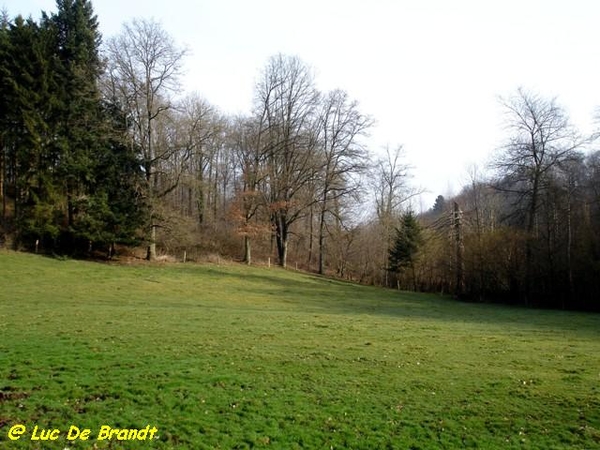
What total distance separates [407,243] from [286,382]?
40779mm

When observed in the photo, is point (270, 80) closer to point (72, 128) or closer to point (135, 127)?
point (135, 127)

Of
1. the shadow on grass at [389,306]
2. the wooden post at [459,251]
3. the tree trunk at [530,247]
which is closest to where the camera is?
the shadow on grass at [389,306]

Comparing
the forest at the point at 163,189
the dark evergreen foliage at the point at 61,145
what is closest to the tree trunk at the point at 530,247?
the forest at the point at 163,189

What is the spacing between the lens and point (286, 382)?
29.0 feet

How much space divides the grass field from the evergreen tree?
30.2 meters

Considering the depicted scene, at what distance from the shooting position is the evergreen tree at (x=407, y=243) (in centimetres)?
4756

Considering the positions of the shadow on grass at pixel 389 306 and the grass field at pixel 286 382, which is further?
the shadow on grass at pixel 389 306

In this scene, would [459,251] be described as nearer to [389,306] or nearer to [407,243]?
[407,243]

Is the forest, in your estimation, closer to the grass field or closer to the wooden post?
the wooden post

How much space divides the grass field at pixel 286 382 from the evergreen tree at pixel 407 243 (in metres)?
30.2

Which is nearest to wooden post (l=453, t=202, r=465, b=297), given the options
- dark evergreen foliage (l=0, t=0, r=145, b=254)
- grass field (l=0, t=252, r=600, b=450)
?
A: grass field (l=0, t=252, r=600, b=450)

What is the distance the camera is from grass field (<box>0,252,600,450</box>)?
6.58m

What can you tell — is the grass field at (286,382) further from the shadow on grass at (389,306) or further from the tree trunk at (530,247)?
the tree trunk at (530,247)

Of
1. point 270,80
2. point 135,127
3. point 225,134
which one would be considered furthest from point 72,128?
point 270,80
